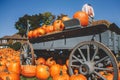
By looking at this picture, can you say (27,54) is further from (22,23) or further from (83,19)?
(22,23)

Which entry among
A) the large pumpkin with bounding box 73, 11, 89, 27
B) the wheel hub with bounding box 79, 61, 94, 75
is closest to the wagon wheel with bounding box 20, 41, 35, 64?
the large pumpkin with bounding box 73, 11, 89, 27

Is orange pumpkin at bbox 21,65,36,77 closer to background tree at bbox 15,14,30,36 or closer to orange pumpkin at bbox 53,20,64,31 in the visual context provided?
orange pumpkin at bbox 53,20,64,31

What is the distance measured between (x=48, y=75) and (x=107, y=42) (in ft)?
7.08

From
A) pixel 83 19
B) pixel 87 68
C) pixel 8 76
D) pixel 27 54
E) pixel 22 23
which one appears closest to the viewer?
pixel 87 68

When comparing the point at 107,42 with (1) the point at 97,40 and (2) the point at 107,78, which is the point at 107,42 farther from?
(2) the point at 107,78

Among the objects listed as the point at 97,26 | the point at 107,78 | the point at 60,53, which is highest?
the point at 97,26

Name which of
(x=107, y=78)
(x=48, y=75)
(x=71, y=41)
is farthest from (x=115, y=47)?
(x=48, y=75)

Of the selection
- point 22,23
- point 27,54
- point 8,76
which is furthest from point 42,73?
point 22,23

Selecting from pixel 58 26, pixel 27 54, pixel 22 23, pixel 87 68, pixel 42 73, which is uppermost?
pixel 22 23

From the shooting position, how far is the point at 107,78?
219 inches

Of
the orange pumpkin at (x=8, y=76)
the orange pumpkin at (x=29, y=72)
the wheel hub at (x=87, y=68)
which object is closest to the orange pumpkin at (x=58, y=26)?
the orange pumpkin at (x=29, y=72)

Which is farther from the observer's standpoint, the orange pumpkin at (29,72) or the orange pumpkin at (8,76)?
the orange pumpkin at (29,72)

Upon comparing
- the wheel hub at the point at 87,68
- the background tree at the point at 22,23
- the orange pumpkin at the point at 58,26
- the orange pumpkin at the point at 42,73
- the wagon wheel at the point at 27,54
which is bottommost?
the orange pumpkin at the point at 42,73

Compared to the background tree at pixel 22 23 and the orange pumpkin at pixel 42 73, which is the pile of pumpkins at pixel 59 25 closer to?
the orange pumpkin at pixel 42 73
